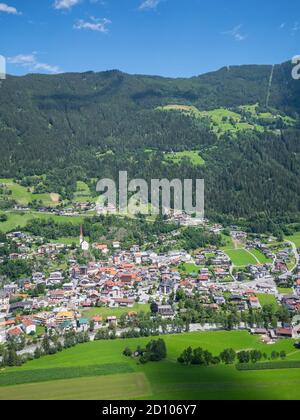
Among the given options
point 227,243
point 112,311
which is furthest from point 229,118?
point 112,311

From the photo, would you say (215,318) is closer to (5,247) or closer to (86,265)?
(86,265)

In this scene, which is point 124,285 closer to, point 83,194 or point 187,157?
point 83,194

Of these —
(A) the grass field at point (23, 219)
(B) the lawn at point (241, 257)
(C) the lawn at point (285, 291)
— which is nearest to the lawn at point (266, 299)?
(C) the lawn at point (285, 291)

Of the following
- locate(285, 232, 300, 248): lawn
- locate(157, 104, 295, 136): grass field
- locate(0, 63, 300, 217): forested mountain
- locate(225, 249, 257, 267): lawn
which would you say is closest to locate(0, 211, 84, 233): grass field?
locate(0, 63, 300, 217): forested mountain

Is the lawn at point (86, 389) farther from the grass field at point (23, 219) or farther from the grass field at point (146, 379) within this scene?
the grass field at point (23, 219)

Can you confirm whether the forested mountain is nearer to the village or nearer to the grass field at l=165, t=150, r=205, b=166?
the grass field at l=165, t=150, r=205, b=166

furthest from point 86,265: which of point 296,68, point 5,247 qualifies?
point 296,68
